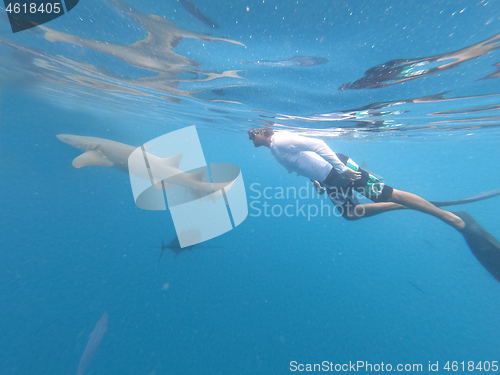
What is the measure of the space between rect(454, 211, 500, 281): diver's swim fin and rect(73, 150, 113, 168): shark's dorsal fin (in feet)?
44.4

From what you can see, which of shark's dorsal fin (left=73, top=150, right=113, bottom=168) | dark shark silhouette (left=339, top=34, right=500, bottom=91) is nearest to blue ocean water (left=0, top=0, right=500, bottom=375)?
dark shark silhouette (left=339, top=34, right=500, bottom=91)

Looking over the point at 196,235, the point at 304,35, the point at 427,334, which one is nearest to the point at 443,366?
the point at 427,334

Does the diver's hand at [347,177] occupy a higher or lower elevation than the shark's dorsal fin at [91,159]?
higher

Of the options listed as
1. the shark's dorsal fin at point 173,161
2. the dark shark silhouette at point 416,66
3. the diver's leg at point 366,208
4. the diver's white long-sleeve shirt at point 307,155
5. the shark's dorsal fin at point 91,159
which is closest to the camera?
the dark shark silhouette at point 416,66

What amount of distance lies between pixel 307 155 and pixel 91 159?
874 centimetres

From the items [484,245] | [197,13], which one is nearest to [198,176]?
[197,13]

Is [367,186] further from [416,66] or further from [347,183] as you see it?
[416,66]

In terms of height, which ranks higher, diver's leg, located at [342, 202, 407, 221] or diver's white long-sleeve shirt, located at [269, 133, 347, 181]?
diver's white long-sleeve shirt, located at [269, 133, 347, 181]

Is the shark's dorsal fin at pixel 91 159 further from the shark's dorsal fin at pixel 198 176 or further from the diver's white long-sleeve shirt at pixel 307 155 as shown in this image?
the diver's white long-sleeve shirt at pixel 307 155

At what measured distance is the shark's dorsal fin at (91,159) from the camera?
7449 mm

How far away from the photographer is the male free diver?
4449mm

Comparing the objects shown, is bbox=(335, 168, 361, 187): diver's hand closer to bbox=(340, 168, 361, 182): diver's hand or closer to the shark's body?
bbox=(340, 168, 361, 182): diver's hand

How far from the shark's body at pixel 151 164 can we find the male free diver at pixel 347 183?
2.91m

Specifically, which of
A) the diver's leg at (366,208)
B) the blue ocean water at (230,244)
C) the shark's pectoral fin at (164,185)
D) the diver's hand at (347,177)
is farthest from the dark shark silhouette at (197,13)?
the diver's leg at (366,208)
